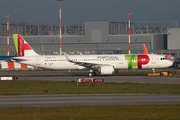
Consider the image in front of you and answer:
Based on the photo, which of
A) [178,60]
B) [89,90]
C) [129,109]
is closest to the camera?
[129,109]

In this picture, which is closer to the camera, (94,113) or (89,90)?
(94,113)

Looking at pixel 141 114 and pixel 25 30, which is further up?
pixel 25 30

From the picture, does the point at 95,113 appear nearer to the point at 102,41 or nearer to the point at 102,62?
the point at 102,62

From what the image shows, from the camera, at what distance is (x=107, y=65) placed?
2736 inches

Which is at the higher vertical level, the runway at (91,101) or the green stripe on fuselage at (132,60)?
the green stripe on fuselage at (132,60)

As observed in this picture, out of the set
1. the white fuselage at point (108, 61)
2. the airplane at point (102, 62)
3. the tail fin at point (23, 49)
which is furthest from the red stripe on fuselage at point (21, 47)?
the white fuselage at point (108, 61)

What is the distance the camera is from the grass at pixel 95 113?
25.9m

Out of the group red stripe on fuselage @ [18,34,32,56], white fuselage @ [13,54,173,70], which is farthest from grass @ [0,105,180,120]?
red stripe on fuselage @ [18,34,32,56]

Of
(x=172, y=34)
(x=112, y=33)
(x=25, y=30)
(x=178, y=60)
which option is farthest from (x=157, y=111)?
(x=25, y=30)

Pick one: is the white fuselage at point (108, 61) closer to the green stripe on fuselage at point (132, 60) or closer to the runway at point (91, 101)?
the green stripe on fuselage at point (132, 60)

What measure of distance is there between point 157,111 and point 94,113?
3.73 m

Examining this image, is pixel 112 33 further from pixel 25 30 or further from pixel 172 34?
pixel 25 30

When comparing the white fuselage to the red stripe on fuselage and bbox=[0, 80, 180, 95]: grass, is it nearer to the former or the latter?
the red stripe on fuselage

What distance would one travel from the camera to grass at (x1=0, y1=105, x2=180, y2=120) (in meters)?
25.9
